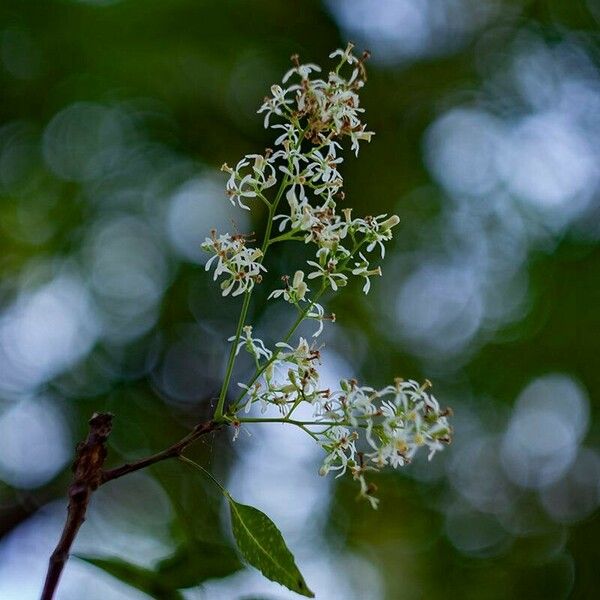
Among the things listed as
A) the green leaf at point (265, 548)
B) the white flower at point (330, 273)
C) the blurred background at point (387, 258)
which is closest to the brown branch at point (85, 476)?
the green leaf at point (265, 548)

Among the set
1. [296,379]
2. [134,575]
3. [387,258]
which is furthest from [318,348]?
[387,258]

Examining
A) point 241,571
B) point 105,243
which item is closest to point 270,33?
point 105,243

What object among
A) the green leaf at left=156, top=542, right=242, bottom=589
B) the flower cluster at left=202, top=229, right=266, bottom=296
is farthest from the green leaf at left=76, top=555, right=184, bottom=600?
the flower cluster at left=202, top=229, right=266, bottom=296

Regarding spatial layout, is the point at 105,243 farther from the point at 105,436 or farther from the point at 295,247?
the point at 105,436

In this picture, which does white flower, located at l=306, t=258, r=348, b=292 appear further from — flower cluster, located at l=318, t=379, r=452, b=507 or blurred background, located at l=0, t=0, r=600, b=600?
blurred background, located at l=0, t=0, r=600, b=600

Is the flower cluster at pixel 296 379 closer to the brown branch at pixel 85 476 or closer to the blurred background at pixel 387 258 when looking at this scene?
the brown branch at pixel 85 476

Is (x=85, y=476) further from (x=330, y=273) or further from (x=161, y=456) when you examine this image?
(x=330, y=273)

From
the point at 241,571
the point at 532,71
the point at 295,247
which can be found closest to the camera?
the point at 241,571
